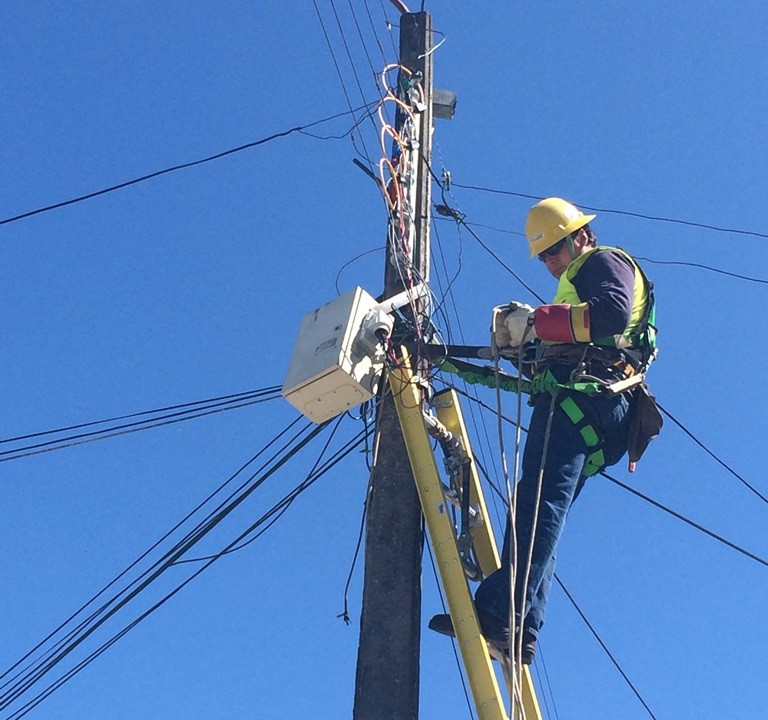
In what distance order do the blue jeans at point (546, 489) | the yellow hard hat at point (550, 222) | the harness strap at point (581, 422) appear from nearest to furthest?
the blue jeans at point (546, 489), the harness strap at point (581, 422), the yellow hard hat at point (550, 222)

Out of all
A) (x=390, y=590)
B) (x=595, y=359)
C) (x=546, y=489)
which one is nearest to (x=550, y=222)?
(x=595, y=359)

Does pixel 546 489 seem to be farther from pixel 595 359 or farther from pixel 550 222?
pixel 550 222

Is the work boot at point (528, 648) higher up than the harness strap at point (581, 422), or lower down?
lower down

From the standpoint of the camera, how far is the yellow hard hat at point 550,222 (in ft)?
17.0

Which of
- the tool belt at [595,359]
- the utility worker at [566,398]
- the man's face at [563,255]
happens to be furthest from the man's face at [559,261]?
the tool belt at [595,359]

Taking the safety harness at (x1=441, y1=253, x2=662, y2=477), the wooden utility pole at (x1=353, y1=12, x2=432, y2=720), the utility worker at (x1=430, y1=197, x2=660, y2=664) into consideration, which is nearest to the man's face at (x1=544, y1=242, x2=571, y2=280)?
the utility worker at (x1=430, y1=197, x2=660, y2=664)

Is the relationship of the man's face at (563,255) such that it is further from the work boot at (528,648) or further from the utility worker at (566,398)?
the work boot at (528,648)

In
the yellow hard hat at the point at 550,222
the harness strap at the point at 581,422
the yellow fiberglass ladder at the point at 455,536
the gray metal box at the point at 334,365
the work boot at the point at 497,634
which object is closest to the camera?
the yellow fiberglass ladder at the point at 455,536

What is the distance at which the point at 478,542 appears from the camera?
4.90 meters

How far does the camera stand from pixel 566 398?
467cm

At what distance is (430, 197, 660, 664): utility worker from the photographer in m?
4.35

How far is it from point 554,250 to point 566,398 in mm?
864

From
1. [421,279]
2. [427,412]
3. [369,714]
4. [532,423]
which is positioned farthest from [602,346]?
[369,714]

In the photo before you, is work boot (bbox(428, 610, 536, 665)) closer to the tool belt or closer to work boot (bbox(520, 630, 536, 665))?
work boot (bbox(520, 630, 536, 665))
